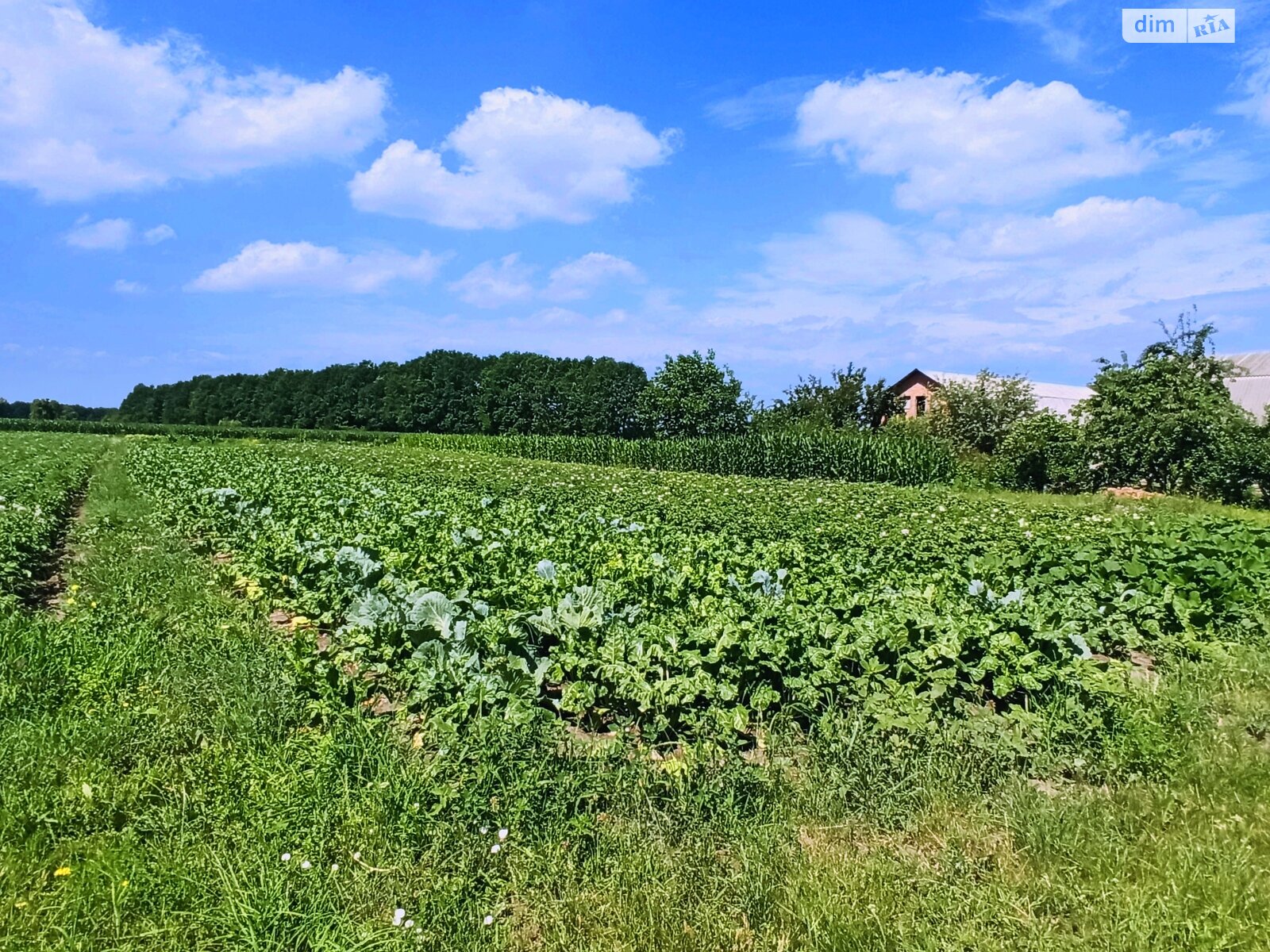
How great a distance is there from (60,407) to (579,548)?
128257 millimetres

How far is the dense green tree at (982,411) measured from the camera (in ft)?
120

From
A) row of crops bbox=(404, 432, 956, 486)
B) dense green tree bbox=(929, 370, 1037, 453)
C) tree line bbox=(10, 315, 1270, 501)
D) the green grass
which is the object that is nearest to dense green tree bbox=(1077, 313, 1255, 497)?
tree line bbox=(10, 315, 1270, 501)

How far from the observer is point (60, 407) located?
10800cm

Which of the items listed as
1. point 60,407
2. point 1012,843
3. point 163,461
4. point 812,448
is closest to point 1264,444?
point 812,448

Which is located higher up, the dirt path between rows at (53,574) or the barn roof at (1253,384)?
the barn roof at (1253,384)

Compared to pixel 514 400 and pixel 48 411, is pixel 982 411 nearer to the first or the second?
pixel 514 400

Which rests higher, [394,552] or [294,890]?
[394,552]

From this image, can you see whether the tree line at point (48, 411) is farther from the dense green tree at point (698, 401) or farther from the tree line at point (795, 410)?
the dense green tree at point (698, 401)

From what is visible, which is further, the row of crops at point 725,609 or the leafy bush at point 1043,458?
the leafy bush at point 1043,458

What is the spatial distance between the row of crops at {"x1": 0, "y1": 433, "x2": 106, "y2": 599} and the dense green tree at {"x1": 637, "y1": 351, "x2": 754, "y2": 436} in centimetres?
3333

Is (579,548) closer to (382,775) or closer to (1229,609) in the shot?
(382,775)

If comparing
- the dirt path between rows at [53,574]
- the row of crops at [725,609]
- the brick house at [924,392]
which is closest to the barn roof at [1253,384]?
the brick house at [924,392]

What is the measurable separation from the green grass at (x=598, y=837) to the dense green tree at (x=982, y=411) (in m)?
33.7

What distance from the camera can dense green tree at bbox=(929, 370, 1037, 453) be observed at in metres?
36.4
